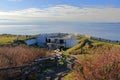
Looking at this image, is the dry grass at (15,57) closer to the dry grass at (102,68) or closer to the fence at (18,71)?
the fence at (18,71)

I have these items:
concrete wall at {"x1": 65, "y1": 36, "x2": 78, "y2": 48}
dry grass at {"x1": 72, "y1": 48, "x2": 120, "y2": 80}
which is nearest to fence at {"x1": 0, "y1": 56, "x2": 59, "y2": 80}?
dry grass at {"x1": 72, "y1": 48, "x2": 120, "y2": 80}

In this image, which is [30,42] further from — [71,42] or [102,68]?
[102,68]

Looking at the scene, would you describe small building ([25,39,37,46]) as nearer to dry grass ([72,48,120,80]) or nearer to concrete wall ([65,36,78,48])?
concrete wall ([65,36,78,48])

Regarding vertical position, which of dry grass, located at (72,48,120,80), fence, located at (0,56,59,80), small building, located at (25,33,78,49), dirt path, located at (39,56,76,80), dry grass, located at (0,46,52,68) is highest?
dry grass, located at (72,48,120,80)

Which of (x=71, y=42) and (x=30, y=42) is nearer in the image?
(x=30, y=42)

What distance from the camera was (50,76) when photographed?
17.5m

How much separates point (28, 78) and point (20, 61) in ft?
5.76

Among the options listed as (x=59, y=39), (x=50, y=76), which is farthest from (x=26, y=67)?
(x=59, y=39)

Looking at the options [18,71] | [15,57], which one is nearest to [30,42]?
[15,57]

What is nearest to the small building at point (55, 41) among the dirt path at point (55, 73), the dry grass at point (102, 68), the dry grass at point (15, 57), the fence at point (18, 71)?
the dirt path at point (55, 73)

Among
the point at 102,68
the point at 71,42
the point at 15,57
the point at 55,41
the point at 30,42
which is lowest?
the point at 55,41

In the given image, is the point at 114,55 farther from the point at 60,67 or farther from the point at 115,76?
the point at 60,67

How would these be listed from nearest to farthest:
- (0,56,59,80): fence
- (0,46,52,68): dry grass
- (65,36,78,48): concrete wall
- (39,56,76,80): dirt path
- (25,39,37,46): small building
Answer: (0,56,59,80): fence → (0,46,52,68): dry grass → (39,56,76,80): dirt path → (25,39,37,46): small building → (65,36,78,48): concrete wall

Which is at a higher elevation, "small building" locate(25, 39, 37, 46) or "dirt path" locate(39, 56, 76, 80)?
"dirt path" locate(39, 56, 76, 80)
